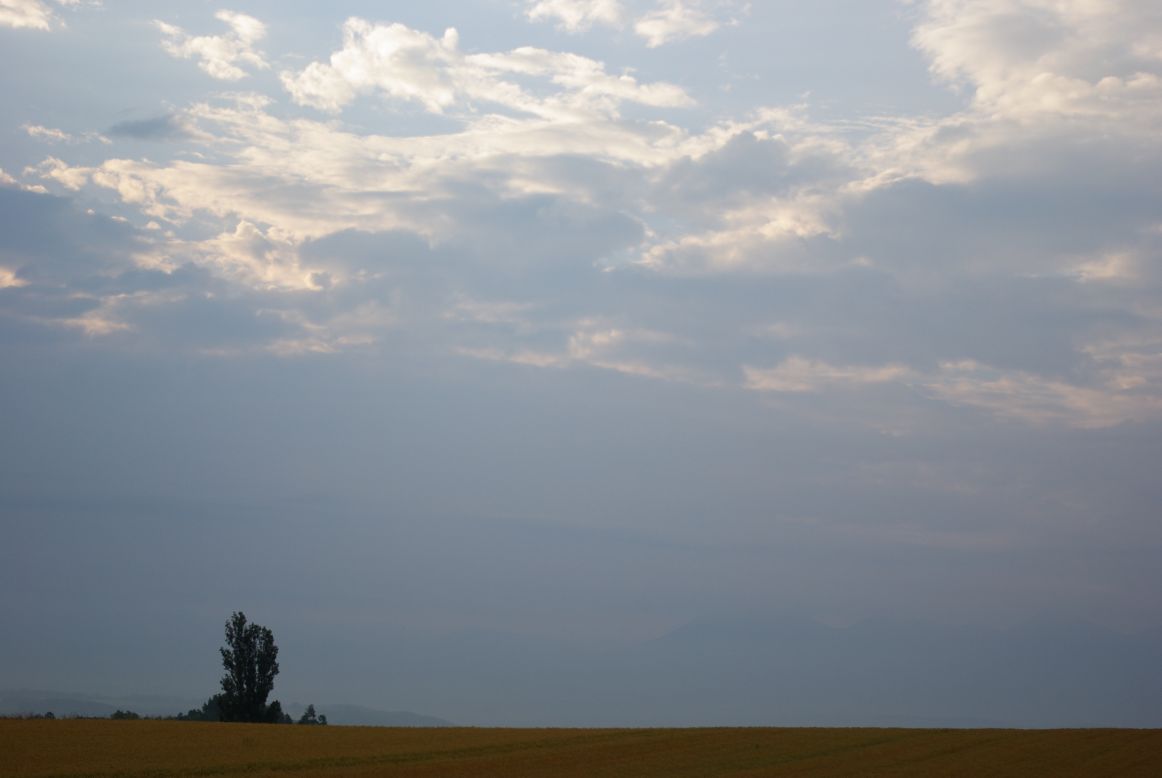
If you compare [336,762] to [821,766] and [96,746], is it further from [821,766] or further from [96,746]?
[821,766]

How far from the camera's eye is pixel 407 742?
5369 centimetres

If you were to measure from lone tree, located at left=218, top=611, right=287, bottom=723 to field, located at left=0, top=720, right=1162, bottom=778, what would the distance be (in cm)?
4427

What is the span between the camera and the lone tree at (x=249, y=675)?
107 m

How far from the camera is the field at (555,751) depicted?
41.2 meters

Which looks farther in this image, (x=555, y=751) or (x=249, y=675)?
(x=249, y=675)

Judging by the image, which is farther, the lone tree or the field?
the lone tree

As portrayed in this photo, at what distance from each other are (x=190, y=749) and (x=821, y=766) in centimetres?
2795

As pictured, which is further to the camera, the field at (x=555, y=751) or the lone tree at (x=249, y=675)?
the lone tree at (x=249, y=675)

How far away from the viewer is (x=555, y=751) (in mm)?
50500

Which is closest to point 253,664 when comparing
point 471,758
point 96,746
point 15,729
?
point 15,729

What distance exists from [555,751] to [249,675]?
67.5m

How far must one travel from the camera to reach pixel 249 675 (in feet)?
356

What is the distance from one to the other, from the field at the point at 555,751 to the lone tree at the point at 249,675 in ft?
145

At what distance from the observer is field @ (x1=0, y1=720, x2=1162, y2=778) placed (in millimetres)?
41156
